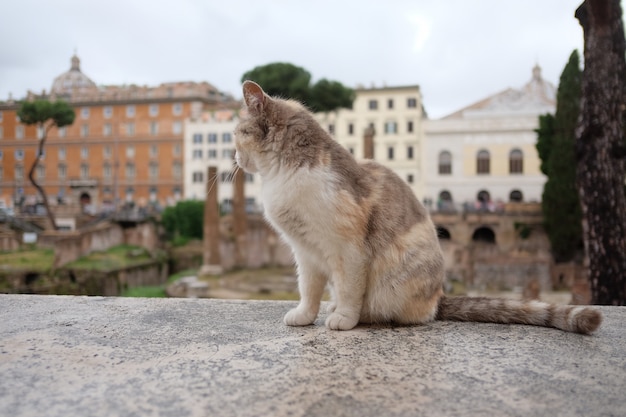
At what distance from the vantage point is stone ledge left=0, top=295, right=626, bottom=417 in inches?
57.9

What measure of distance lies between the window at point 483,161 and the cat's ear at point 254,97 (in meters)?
33.5

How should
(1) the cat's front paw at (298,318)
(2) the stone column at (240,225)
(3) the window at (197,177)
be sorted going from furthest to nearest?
(3) the window at (197,177)
(2) the stone column at (240,225)
(1) the cat's front paw at (298,318)

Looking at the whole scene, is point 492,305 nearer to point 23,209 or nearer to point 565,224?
point 565,224

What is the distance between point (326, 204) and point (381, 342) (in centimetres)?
62

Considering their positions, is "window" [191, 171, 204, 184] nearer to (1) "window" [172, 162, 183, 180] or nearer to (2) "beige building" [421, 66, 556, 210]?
(1) "window" [172, 162, 183, 180]

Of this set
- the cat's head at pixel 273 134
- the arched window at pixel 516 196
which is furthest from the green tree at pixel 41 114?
the arched window at pixel 516 196

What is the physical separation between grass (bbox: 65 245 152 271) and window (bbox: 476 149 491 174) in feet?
70.0

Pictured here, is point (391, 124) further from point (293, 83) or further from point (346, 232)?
point (346, 232)

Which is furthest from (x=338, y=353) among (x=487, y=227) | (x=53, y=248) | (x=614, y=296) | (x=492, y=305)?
(x=487, y=227)

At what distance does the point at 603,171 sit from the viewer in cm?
483

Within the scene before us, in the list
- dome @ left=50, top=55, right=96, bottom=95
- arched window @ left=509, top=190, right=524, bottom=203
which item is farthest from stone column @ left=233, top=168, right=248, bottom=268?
dome @ left=50, top=55, right=96, bottom=95

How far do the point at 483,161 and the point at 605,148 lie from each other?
3045 cm

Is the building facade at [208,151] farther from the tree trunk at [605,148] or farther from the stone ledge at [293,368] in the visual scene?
the stone ledge at [293,368]

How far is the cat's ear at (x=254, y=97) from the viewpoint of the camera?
96.1 inches
